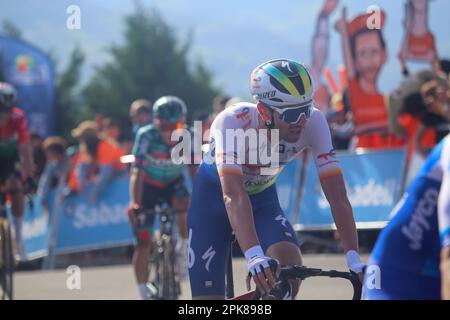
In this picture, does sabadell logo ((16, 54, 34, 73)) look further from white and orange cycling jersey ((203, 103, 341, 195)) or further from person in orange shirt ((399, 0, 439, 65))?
white and orange cycling jersey ((203, 103, 341, 195))

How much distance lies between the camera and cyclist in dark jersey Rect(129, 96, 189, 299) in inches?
380

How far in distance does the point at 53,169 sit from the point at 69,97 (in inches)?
1361

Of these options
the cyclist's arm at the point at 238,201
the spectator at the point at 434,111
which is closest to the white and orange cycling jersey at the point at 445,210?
the cyclist's arm at the point at 238,201

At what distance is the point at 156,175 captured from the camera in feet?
33.3

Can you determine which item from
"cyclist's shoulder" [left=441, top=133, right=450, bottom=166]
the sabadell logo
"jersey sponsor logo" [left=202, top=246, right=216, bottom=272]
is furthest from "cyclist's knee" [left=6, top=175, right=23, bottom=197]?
the sabadell logo

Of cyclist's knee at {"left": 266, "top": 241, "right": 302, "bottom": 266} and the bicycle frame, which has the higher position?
cyclist's knee at {"left": 266, "top": 241, "right": 302, "bottom": 266}

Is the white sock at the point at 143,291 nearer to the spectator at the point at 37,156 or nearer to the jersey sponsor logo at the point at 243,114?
the jersey sponsor logo at the point at 243,114

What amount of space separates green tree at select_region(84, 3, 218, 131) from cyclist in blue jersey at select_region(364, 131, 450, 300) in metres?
47.5

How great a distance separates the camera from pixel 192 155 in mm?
9828

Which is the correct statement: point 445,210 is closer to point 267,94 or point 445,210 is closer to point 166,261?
point 267,94

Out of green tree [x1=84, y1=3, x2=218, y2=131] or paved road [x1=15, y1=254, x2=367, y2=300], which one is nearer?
paved road [x1=15, y1=254, x2=367, y2=300]

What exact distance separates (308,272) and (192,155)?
17.7 feet

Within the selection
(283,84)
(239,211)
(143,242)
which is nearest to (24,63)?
(143,242)
